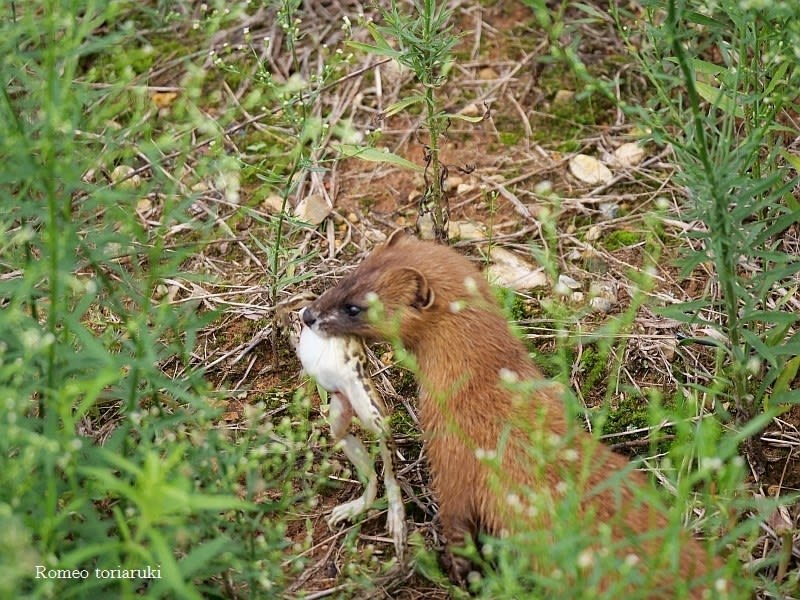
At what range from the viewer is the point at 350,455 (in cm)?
452

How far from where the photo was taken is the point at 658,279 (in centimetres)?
571

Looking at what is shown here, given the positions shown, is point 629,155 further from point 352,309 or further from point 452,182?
point 352,309

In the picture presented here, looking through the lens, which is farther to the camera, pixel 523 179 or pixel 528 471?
pixel 523 179

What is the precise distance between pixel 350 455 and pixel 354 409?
21cm

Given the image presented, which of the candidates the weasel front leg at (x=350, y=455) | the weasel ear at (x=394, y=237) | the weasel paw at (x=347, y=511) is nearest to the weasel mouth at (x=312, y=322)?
the weasel front leg at (x=350, y=455)

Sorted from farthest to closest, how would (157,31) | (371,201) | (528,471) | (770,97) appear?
(157,31)
(371,201)
(770,97)
(528,471)

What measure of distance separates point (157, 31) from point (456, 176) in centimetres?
230

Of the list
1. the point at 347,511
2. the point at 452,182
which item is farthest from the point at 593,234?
the point at 347,511

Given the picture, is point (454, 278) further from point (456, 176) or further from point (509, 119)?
point (509, 119)

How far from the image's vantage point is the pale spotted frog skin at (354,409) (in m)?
4.38

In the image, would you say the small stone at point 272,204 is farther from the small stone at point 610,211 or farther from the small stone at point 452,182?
the small stone at point 610,211

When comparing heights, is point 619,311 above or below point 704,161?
below

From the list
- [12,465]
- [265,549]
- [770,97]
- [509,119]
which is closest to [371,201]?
[509,119]

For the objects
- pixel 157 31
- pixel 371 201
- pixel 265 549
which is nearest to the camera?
pixel 265 549
